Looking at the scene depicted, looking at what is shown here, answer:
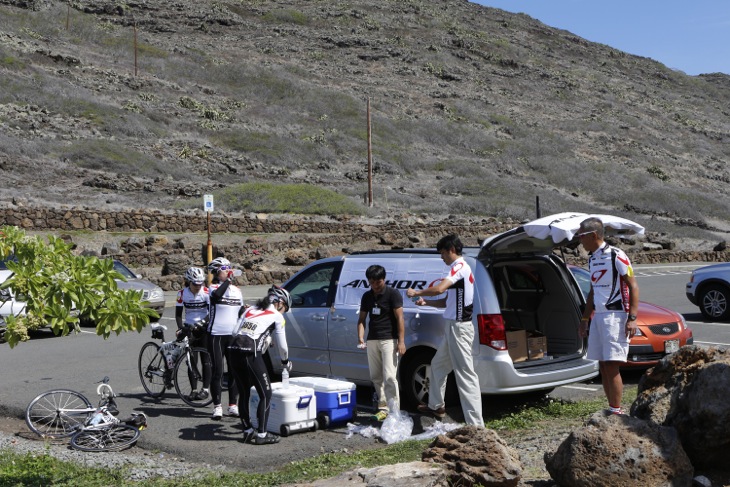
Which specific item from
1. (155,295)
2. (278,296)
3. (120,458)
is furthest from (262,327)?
(155,295)

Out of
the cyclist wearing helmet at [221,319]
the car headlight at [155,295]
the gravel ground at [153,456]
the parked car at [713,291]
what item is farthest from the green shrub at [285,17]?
the gravel ground at [153,456]

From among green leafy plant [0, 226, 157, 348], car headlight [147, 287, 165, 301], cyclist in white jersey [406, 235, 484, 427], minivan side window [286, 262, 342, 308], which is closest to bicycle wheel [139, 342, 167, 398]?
minivan side window [286, 262, 342, 308]

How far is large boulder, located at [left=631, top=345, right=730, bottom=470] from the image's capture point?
5.38m

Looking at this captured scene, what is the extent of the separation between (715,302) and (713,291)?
8.7 inches

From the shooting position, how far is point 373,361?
8.73 metres

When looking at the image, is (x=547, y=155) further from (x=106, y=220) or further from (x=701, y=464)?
(x=701, y=464)

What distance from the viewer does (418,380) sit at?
29.7 feet

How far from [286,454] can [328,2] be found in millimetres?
120807

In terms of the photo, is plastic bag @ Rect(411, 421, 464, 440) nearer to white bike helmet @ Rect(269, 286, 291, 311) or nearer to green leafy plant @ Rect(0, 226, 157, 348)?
white bike helmet @ Rect(269, 286, 291, 311)

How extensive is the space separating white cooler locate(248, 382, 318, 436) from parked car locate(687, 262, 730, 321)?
1087cm

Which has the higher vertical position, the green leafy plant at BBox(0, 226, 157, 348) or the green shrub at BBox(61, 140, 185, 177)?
the green shrub at BBox(61, 140, 185, 177)

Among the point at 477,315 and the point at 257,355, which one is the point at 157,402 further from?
the point at 477,315

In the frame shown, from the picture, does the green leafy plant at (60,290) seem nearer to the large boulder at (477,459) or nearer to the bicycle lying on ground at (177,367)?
the large boulder at (477,459)

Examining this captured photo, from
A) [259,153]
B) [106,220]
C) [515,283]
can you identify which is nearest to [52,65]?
[259,153]
